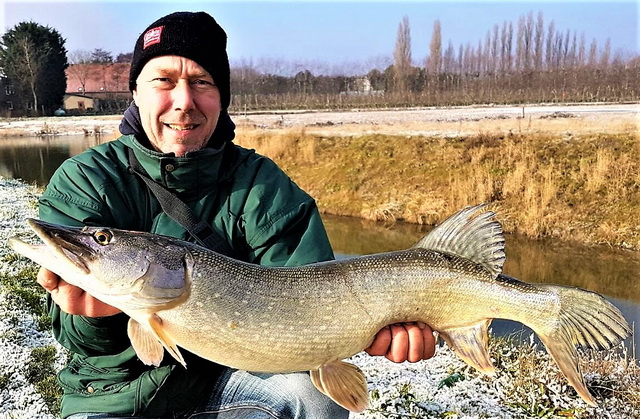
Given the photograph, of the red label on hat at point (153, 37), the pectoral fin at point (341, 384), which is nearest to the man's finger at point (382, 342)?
the pectoral fin at point (341, 384)

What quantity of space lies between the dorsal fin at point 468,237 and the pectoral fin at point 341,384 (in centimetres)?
59

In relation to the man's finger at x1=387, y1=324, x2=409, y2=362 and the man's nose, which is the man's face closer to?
the man's nose

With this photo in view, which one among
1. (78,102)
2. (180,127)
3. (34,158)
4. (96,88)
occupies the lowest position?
(34,158)

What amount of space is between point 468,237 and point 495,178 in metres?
9.36

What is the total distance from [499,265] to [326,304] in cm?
70

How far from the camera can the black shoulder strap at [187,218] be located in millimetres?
2250

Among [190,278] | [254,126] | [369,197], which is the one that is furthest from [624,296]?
[254,126]

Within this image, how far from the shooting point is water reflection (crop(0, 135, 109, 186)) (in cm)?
1547

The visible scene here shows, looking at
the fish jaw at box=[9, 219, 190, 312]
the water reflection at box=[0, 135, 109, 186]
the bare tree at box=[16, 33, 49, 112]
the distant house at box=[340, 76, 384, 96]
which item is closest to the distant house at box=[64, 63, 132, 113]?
the bare tree at box=[16, 33, 49, 112]

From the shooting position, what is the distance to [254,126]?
63.1 ft

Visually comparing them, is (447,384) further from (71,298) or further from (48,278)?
(48,278)

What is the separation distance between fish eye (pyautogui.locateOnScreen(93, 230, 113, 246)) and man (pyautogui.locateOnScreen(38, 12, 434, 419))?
44 cm

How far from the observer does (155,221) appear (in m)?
2.33

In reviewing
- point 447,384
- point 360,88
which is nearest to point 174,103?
point 447,384
